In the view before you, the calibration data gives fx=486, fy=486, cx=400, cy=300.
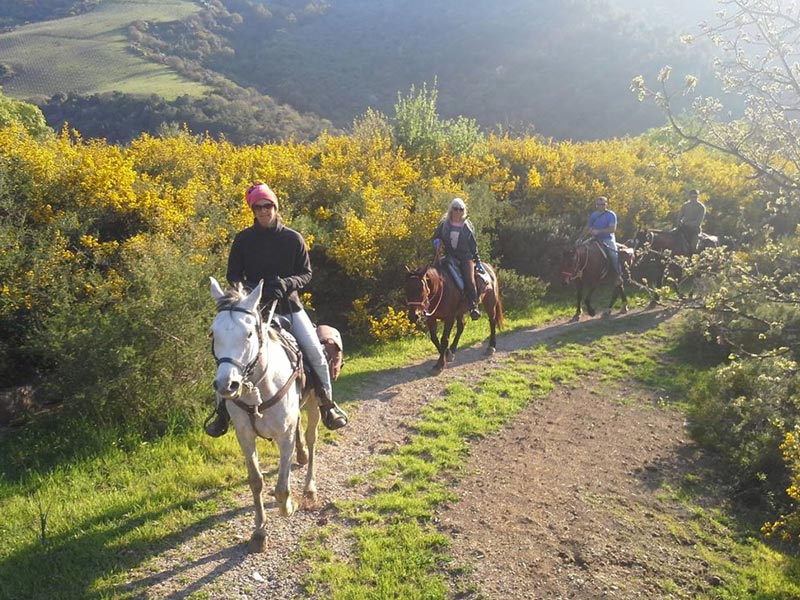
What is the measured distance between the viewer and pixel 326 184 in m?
12.6

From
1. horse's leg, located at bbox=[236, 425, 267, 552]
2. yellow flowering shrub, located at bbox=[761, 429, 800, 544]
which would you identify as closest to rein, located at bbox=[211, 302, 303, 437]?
horse's leg, located at bbox=[236, 425, 267, 552]

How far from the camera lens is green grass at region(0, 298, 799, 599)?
4.05m

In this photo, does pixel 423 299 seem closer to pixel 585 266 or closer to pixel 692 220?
pixel 585 266

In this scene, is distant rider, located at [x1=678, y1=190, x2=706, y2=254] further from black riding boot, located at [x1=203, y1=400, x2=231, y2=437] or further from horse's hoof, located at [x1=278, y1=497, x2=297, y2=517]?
black riding boot, located at [x1=203, y1=400, x2=231, y2=437]

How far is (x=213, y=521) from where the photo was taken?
4.77 metres

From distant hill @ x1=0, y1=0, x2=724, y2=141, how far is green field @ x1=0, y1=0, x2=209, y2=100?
19 centimetres

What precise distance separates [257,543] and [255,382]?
1.59 meters

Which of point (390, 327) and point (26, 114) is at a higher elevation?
point (26, 114)

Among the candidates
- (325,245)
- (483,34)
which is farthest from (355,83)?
(325,245)

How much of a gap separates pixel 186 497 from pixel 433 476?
8.84ft

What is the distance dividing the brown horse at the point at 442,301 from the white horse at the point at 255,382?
349 cm


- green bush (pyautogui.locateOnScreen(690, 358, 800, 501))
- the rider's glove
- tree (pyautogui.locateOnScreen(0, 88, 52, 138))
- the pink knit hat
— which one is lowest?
green bush (pyautogui.locateOnScreen(690, 358, 800, 501))

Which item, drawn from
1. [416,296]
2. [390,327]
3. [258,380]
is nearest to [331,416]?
[258,380]

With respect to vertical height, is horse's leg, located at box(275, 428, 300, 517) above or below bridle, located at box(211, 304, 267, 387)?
below
